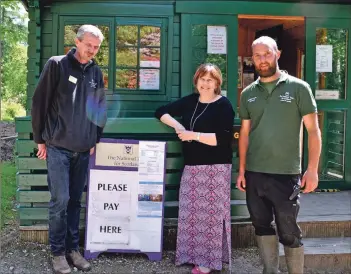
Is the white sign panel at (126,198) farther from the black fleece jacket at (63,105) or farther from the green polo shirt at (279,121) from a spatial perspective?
the green polo shirt at (279,121)

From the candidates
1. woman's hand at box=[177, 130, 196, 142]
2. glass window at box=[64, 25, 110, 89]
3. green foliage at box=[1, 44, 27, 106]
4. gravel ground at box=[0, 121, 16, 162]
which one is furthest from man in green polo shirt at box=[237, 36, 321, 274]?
green foliage at box=[1, 44, 27, 106]

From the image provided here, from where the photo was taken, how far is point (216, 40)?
5473 millimetres

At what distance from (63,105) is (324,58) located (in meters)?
3.77

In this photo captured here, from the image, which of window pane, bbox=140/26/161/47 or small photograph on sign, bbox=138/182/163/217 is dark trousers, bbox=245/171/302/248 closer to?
small photograph on sign, bbox=138/182/163/217

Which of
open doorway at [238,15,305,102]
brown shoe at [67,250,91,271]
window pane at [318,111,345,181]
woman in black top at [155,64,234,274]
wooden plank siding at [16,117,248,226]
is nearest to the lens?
woman in black top at [155,64,234,274]

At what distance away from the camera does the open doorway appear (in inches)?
276

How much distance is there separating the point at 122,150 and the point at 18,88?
16819mm

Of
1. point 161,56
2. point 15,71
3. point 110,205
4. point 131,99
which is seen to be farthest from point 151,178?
point 15,71

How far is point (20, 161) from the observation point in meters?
4.08

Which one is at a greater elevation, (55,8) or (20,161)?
(55,8)

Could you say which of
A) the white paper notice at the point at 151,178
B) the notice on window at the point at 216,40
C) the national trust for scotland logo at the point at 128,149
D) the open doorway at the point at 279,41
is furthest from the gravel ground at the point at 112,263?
the open doorway at the point at 279,41

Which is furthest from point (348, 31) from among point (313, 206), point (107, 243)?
point (107, 243)

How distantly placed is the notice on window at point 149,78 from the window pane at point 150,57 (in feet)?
0.24

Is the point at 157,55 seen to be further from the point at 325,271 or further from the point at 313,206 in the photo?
the point at 325,271
